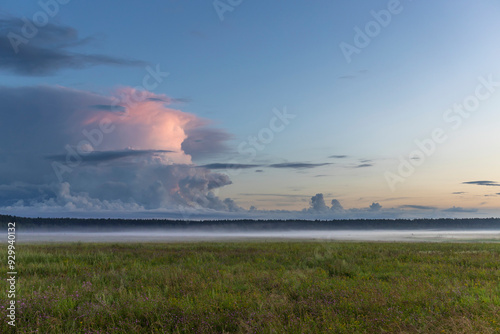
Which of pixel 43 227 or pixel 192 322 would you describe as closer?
pixel 192 322

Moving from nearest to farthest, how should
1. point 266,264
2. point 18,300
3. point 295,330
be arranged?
point 295,330 → point 18,300 → point 266,264

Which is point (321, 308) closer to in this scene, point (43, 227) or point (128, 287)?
point (128, 287)

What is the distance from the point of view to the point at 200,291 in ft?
37.9

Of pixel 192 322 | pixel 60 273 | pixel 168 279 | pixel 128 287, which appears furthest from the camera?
pixel 60 273

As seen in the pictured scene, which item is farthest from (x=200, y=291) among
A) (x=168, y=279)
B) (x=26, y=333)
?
(x=26, y=333)

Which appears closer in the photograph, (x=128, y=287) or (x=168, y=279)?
(x=128, y=287)

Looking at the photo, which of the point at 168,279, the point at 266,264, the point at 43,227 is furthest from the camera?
the point at 43,227

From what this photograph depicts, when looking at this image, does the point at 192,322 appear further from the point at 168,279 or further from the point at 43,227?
the point at 43,227

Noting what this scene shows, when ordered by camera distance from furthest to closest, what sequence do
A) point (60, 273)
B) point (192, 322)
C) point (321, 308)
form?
point (60, 273) → point (321, 308) → point (192, 322)

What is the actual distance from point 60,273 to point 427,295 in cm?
1466

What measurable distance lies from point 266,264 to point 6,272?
1260 cm

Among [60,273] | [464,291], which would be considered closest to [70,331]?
[60,273]

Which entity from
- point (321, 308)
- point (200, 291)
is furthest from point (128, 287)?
point (321, 308)

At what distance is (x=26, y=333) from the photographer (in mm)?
7875
